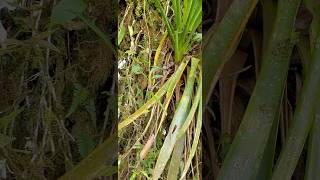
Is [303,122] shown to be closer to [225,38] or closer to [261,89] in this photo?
[261,89]

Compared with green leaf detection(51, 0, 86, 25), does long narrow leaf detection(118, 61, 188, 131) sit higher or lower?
lower

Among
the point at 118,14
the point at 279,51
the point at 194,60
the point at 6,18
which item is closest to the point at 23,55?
the point at 6,18

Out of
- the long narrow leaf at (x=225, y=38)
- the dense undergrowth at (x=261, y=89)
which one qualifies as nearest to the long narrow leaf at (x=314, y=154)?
the dense undergrowth at (x=261, y=89)

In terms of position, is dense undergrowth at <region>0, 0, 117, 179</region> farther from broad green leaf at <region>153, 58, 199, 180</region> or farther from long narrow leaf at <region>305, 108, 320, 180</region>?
long narrow leaf at <region>305, 108, 320, 180</region>

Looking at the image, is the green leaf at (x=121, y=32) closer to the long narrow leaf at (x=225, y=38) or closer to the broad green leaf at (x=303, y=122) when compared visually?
the long narrow leaf at (x=225, y=38)

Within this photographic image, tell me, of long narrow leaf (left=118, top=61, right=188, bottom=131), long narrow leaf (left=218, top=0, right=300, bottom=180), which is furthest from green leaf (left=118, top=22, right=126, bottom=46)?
long narrow leaf (left=218, top=0, right=300, bottom=180)

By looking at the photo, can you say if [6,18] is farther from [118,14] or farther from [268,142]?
[268,142]

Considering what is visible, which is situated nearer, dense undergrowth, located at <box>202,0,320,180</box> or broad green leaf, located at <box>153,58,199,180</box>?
dense undergrowth, located at <box>202,0,320,180</box>
